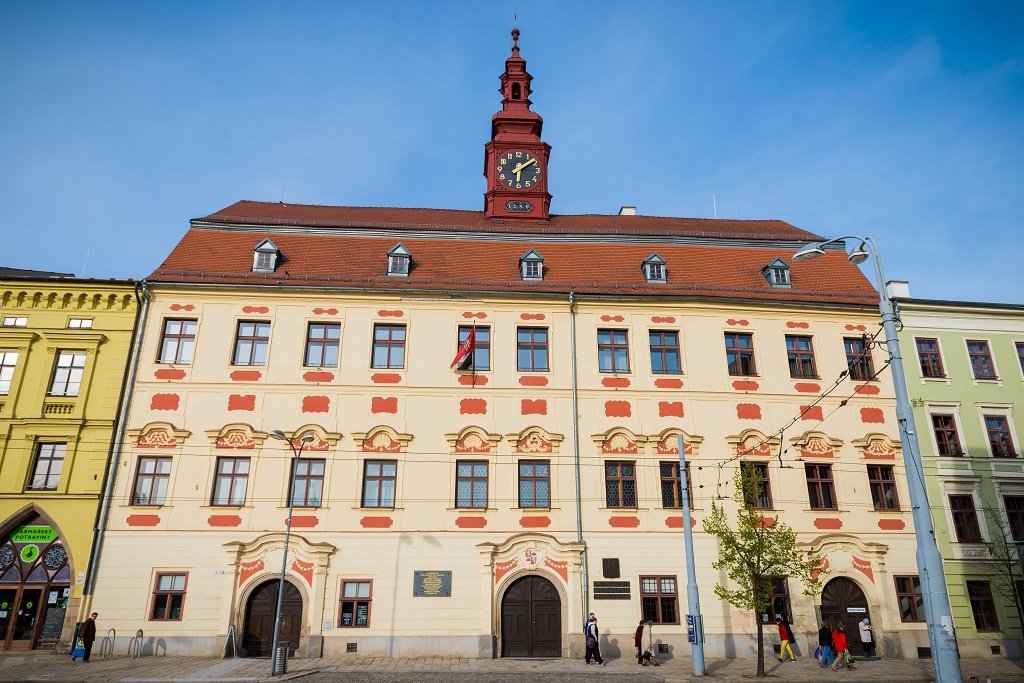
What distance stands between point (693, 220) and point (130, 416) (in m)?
27.6

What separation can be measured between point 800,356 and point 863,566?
26.4ft

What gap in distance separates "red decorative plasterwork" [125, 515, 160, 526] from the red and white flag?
11456 mm

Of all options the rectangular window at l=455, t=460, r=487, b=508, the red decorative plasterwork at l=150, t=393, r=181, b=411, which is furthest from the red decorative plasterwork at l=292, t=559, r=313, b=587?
the red decorative plasterwork at l=150, t=393, r=181, b=411

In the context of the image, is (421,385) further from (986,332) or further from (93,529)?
(986,332)

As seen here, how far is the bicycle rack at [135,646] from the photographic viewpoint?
21.2 m

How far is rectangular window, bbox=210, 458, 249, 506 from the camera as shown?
75.8ft

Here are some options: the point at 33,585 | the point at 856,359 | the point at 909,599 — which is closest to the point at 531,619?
the point at 909,599

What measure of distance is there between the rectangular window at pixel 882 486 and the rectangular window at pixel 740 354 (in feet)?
18.7

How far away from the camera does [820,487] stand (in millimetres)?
24797

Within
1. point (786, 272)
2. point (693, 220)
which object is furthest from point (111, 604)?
point (693, 220)

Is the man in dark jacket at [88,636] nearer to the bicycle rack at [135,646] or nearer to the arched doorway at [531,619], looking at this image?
the bicycle rack at [135,646]

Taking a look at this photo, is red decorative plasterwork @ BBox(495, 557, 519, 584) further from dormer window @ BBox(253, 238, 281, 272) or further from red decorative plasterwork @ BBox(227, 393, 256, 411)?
dormer window @ BBox(253, 238, 281, 272)

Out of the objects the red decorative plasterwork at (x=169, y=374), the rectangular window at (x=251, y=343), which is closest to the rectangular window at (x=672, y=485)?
the rectangular window at (x=251, y=343)

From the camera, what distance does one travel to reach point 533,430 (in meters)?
24.3
